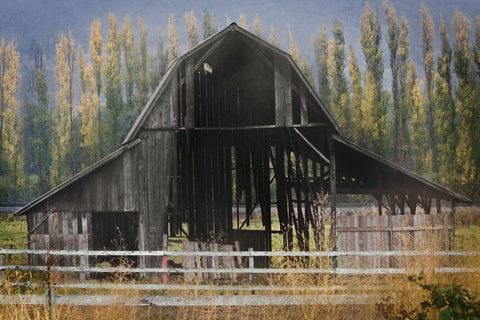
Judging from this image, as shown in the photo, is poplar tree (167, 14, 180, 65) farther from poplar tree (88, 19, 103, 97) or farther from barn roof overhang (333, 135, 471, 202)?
barn roof overhang (333, 135, 471, 202)

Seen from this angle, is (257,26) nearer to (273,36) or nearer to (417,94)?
(273,36)

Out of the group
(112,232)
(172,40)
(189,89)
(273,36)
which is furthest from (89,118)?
(189,89)

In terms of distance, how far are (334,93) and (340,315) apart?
34.9m

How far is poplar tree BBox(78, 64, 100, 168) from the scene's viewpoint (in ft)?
141

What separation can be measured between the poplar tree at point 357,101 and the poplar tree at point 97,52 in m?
23.1

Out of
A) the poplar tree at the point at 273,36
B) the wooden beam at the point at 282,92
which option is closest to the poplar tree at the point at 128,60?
the poplar tree at the point at 273,36

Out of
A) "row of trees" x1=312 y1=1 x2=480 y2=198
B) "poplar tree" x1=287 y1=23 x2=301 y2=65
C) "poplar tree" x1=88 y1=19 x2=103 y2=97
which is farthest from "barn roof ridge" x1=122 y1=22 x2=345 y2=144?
"poplar tree" x1=88 y1=19 x2=103 y2=97

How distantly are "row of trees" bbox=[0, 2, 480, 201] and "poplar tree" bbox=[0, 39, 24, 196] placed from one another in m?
0.09

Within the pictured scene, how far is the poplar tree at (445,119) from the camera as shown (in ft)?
117

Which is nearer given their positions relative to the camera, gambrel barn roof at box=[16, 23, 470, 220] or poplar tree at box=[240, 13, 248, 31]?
gambrel barn roof at box=[16, 23, 470, 220]

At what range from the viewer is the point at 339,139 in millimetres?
14359

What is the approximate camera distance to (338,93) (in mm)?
41469

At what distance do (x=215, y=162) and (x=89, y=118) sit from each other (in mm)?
28752

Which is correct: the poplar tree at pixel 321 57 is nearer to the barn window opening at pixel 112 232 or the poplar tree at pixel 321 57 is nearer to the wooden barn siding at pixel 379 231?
the barn window opening at pixel 112 232
